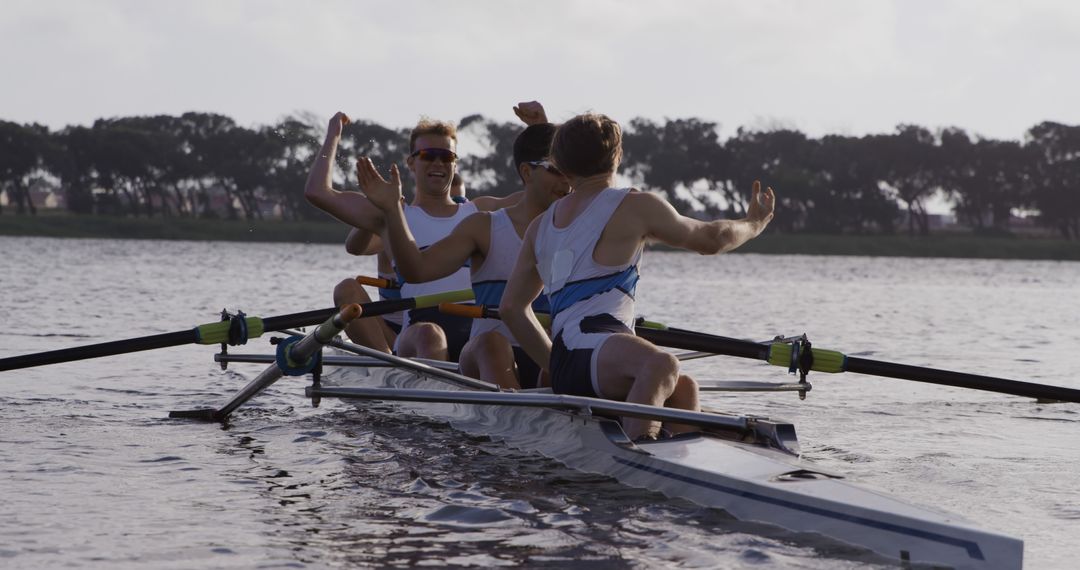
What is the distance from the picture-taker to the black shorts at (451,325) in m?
9.94

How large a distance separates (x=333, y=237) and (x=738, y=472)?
82168mm

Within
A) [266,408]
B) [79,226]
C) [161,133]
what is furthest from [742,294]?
[161,133]

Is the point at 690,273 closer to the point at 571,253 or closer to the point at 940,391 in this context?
the point at 940,391

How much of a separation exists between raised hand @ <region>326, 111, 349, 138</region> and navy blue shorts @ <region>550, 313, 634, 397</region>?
203 cm

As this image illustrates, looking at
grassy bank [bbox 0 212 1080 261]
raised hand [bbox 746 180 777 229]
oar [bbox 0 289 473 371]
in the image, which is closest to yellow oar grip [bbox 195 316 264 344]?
oar [bbox 0 289 473 371]

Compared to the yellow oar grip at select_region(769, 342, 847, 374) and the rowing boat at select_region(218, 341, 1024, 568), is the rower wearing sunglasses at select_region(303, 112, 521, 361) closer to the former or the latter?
the rowing boat at select_region(218, 341, 1024, 568)

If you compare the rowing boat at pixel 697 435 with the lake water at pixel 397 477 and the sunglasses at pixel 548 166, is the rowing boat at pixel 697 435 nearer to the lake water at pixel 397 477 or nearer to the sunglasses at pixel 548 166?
the lake water at pixel 397 477

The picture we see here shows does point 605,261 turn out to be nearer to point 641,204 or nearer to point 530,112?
point 641,204

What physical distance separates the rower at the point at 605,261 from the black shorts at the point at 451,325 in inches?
129

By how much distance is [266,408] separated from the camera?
10578 mm

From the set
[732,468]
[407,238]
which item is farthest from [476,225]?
[732,468]

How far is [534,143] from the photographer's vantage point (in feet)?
25.7

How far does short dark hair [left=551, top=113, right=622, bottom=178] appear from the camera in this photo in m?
6.47

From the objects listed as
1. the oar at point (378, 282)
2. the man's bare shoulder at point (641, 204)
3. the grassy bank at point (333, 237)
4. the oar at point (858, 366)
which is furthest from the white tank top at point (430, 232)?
the grassy bank at point (333, 237)
